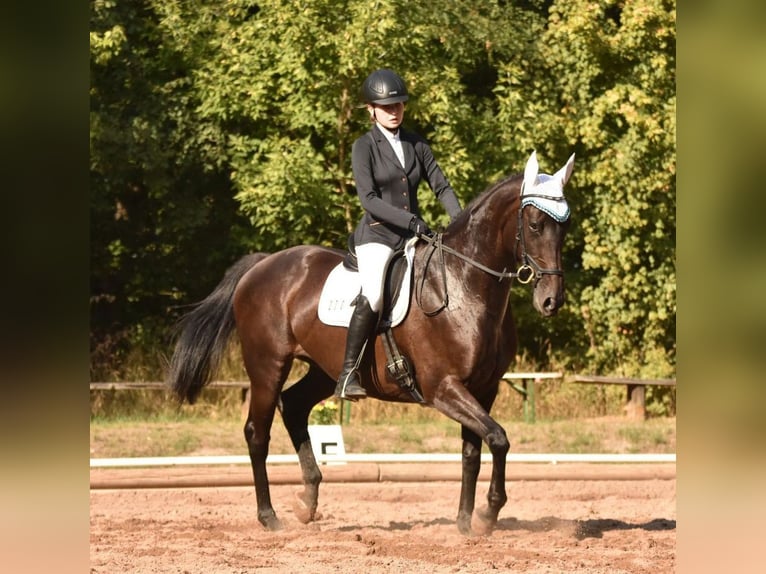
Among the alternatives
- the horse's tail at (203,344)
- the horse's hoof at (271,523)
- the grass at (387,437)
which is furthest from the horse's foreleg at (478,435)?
the grass at (387,437)

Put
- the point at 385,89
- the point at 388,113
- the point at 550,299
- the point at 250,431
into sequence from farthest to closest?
the point at 250,431
the point at 388,113
the point at 385,89
the point at 550,299

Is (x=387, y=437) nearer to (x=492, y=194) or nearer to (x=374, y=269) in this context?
(x=374, y=269)

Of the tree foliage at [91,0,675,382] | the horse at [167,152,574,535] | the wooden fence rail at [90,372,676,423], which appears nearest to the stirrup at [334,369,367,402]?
the horse at [167,152,574,535]

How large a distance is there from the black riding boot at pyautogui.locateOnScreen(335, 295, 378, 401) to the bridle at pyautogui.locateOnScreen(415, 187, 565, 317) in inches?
12.5

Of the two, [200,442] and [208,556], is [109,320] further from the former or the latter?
[208,556]

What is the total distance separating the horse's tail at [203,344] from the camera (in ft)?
→ 26.8

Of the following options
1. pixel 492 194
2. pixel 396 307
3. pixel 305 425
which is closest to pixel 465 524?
pixel 396 307

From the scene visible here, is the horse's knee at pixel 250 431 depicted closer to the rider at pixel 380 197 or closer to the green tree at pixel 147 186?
the rider at pixel 380 197

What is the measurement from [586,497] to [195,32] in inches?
401

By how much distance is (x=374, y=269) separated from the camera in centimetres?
669

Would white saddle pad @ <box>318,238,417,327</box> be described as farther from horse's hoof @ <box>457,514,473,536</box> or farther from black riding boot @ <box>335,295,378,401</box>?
horse's hoof @ <box>457,514,473,536</box>

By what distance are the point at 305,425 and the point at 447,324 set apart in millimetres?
1707
